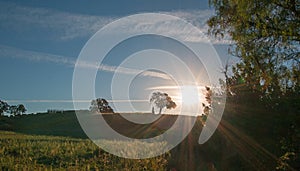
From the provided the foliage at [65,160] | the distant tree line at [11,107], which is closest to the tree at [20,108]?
the distant tree line at [11,107]

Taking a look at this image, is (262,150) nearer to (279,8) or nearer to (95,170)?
(279,8)

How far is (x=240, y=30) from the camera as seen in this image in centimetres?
1234

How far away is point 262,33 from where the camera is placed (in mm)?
11500

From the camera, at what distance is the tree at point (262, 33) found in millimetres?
11398

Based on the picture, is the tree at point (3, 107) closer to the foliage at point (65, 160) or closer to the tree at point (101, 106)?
the tree at point (101, 106)

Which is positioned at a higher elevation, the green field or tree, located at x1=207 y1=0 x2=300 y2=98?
tree, located at x1=207 y1=0 x2=300 y2=98

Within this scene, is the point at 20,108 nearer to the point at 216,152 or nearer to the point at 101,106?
the point at 101,106

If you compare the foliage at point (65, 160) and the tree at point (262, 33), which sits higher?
the tree at point (262, 33)

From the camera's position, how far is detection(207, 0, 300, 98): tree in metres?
11.4

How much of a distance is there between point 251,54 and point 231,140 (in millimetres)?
4685

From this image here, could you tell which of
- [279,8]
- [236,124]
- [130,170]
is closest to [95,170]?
[130,170]

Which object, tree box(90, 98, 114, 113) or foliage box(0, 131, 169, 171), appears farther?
tree box(90, 98, 114, 113)

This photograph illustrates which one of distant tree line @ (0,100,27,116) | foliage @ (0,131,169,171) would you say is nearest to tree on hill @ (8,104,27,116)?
distant tree line @ (0,100,27,116)

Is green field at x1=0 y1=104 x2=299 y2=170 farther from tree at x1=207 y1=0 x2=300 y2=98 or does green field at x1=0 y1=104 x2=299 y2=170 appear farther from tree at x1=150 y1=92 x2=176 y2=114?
tree at x1=150 y1=92 x2=176 y2=114
